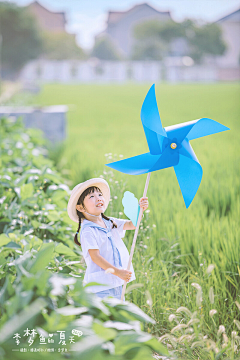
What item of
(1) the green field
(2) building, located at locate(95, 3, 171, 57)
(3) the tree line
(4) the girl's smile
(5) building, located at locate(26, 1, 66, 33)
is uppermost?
(5) building, located at locate(26, 1, 66, 33)

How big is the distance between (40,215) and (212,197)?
1.54 m

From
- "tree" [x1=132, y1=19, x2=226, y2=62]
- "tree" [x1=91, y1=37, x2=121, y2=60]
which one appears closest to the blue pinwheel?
"tree" [x1=132, y1=19, x2=226, y2=62]

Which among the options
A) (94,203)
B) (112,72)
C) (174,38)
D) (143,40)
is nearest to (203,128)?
(94,203)

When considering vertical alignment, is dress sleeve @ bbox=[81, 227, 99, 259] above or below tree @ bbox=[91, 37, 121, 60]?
below

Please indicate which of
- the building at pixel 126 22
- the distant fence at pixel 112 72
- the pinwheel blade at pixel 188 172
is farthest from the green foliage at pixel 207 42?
the pinwheel blade at pixel 188 172

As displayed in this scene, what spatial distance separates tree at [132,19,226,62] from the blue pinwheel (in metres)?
38.6

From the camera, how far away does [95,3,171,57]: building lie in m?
45.8

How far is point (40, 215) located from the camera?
2.55 meters

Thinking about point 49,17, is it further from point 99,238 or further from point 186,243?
point 99,238

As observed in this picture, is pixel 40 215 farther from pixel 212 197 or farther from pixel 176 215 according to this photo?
pixel 212 197

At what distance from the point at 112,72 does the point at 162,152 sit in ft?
136

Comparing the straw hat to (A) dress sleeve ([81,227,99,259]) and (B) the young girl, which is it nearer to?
(B) the young girl

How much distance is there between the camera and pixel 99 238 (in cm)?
159

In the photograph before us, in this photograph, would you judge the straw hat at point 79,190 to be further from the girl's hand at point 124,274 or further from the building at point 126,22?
the building at point 126,22
